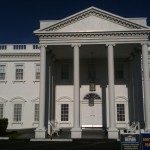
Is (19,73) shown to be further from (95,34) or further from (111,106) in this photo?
(111,106)

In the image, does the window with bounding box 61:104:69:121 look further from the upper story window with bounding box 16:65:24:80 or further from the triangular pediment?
the triangular pediment

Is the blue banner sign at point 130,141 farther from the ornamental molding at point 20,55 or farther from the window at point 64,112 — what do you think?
the ornamental molding at point 20,55

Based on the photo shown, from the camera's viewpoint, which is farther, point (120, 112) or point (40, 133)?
point (120, 112)

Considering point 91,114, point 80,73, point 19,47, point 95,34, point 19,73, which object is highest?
point 19,47

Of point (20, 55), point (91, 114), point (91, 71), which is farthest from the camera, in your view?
point (20, 55)

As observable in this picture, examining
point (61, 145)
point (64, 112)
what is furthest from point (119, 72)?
point (61, 145)

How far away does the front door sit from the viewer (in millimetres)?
31125

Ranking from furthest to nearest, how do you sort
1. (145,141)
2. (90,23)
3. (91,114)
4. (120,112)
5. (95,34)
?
(91,114), (120,112), (90,23), (95,34), (145,141)

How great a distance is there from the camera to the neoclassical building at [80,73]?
2492 cm

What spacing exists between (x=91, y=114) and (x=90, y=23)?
11.1 m

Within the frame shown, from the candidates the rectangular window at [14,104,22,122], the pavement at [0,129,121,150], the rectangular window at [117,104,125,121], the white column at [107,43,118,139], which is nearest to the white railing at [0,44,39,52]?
the rectangular window at [14,104,22,122]

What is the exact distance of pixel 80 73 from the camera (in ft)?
104

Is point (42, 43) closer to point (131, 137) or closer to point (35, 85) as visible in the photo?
point (35, 85)

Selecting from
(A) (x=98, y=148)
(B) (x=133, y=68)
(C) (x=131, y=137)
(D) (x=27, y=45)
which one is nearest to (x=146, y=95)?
(B) (x=133, y=68)
